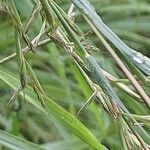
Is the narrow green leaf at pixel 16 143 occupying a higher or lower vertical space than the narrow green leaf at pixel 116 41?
lower

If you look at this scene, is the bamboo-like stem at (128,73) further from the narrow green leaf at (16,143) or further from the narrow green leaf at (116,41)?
the narrow green leaf at (16,143)

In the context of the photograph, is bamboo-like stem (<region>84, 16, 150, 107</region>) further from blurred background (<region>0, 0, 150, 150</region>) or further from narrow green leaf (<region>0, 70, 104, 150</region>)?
blurred background (<region>0, 0, 150, 150</region>)

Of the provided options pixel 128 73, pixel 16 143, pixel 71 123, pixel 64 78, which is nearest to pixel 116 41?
pixel 128 73

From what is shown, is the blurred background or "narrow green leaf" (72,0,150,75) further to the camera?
the blurred background

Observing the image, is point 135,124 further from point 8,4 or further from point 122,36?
point 122,36

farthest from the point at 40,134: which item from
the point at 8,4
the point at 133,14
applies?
the point at 8,4

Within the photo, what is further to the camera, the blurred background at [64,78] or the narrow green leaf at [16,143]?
the blurred background at [64,78]

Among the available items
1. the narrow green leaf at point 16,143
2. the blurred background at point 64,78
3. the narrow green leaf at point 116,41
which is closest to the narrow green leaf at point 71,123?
the narrow green leaf at point 16,143

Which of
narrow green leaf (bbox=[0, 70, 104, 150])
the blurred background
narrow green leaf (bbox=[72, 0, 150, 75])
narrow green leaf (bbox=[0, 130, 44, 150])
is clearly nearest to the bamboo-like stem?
narrow green leaf (bbox=[72, 0, 150, 75])
